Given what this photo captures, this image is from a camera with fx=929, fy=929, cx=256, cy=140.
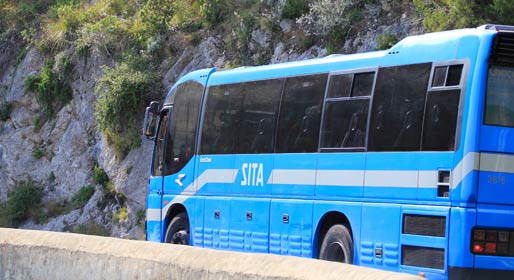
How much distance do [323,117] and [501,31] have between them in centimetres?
332

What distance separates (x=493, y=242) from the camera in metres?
10.8

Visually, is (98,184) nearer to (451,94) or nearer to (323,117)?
(323,117)

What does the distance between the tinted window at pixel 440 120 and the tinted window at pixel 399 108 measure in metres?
0.16

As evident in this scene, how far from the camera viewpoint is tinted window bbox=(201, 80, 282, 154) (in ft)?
48.7

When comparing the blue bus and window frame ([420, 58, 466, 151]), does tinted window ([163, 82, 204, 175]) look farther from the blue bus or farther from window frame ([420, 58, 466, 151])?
window frame ([420, 58, 466, 151])

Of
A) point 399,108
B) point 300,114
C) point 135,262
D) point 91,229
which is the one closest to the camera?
point 135,262

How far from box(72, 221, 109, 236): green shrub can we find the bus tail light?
56.8ft

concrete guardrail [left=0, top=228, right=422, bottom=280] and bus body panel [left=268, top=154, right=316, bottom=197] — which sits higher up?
bus body panel [left=268, top=154, right=316, bottom=197]

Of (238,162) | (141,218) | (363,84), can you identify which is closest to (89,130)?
(141,218)

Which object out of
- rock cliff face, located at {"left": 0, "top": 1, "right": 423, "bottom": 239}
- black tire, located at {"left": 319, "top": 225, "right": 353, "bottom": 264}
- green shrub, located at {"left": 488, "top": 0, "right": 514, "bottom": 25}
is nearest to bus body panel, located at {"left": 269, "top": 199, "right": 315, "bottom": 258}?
black tire, located at {"left": 319, "top": 225, "right": 353, "bottom": 264}

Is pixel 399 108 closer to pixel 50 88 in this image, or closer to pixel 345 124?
pixel 345 124

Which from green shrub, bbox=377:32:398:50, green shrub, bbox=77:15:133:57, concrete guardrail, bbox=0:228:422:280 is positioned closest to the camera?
concrete guardrail, bbox=0:228:422:280

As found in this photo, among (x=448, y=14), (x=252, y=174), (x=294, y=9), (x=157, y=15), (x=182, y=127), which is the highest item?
(x=157, y=15)

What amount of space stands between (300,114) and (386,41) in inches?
297
